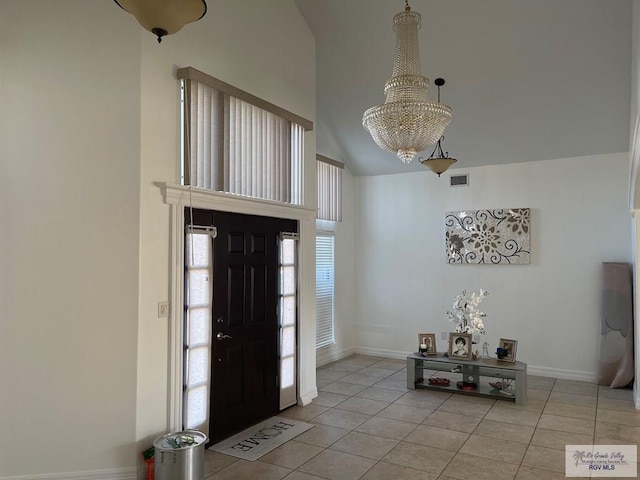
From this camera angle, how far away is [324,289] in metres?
7.43

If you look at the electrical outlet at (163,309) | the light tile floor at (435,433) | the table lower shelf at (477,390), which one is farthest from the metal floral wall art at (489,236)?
the electrical outlet at (163,309)

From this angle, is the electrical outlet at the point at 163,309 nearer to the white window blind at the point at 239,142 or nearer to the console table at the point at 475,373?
the white window blind at the point at 239,142

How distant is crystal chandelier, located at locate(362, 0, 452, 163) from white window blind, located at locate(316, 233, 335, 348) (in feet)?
12.5

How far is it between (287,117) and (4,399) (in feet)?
11.7

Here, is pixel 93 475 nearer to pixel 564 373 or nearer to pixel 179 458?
pixel 179 458

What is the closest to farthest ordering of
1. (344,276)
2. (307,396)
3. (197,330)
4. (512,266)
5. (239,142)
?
(197,330) < (239,142) < (307,396) < (512,266) < (344,276)

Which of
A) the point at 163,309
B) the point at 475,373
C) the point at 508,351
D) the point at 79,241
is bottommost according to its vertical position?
the point at 475,373

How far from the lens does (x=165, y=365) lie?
3766mm

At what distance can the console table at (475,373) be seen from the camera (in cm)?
541

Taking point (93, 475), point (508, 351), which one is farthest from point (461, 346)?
point (93, 475)

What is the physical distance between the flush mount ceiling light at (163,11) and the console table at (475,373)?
4948 millimetres

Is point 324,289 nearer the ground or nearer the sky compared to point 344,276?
nearer the ground

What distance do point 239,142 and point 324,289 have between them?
11.4 ft

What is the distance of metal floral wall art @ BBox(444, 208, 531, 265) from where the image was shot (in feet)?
22.2
